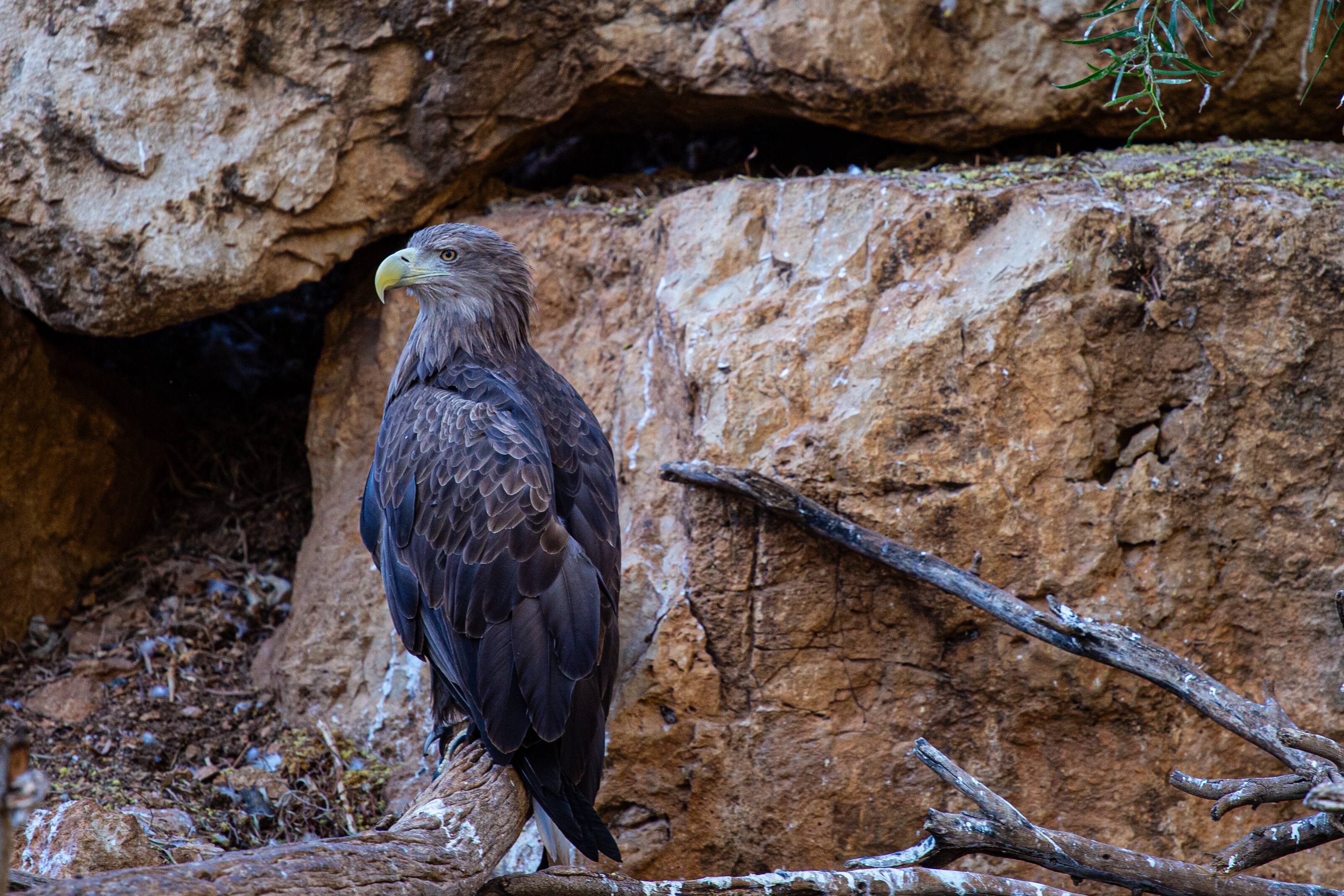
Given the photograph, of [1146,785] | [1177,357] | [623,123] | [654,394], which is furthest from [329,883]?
[623,123]

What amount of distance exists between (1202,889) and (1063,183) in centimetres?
264

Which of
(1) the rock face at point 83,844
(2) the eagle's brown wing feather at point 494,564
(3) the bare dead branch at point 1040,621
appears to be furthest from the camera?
(2) the eagle's brown wing feather at point 494,564

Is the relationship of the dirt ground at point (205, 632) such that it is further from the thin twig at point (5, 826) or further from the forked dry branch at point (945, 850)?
the thin twig at point (5, 826)

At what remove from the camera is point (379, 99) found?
480 centimetres

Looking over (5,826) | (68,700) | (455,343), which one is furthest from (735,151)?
(5,826)

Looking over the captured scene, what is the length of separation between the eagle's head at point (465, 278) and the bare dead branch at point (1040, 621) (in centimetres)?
90

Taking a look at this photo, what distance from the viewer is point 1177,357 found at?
4.04 m

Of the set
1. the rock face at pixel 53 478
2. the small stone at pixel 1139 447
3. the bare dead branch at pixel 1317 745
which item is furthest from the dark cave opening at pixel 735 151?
the bare dead branch at pixel 1317 745

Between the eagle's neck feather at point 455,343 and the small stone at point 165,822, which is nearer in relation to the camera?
the small stone at point 165,822

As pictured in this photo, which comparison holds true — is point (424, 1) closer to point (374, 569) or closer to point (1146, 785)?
point (374, 569)

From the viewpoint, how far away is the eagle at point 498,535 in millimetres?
3373


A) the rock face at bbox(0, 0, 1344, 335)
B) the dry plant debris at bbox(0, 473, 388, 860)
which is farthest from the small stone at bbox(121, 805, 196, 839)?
the rock face at bbox(0, 0, 1344, 335)

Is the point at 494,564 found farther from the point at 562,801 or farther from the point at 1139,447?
the point at 1139,447

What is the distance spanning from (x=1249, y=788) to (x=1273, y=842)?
0.59 ft
